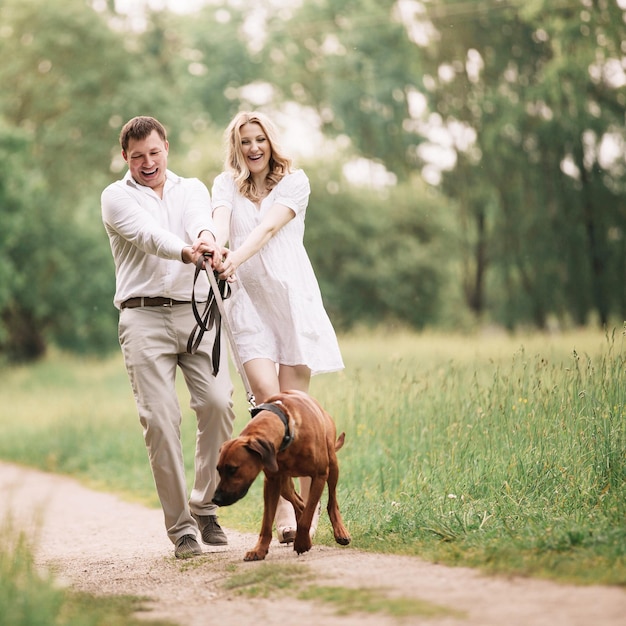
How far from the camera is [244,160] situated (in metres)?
5.84

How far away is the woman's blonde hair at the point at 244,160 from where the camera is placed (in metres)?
5.81

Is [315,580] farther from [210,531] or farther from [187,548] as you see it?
[210,531]

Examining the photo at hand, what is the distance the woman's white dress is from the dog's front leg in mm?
902

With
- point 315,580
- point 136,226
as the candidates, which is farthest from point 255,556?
point 136,226

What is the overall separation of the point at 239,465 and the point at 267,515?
0.58 meters

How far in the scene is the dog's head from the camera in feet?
15.1

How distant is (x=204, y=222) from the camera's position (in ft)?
18.6

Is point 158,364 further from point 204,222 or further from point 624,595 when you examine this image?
point 624,595

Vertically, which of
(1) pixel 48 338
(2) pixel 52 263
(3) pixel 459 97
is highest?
(3) pixel 459 97

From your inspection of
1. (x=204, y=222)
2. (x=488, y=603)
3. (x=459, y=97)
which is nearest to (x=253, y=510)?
(x=204, y=222)

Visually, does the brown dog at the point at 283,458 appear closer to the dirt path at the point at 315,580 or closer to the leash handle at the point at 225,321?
the dirt path at the point at 315,580

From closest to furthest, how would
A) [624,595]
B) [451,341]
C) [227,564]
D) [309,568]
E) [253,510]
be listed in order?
[624,595] → [309,568] → [227,564] → [253,510] → [451,341]

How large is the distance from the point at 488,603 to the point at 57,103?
91.0 ft

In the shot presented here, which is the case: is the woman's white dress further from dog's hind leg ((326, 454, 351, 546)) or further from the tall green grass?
the tall green grass
